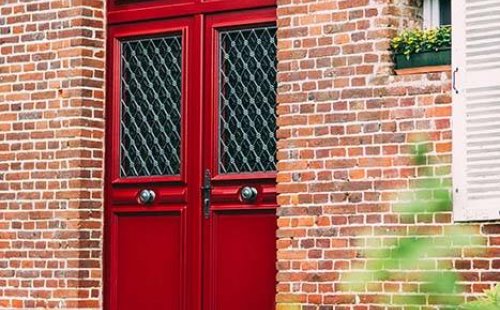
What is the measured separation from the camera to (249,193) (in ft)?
24.9

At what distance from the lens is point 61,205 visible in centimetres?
827

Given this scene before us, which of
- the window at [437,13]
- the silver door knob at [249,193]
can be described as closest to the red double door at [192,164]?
the silver door knob at [249,193]

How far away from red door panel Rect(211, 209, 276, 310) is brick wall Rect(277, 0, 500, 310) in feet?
1.25

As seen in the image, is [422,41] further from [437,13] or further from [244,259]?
[244,259]

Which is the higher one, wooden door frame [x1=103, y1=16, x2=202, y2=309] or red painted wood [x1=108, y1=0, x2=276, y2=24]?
red painted wood [x1=108, y1=0, x2=276, y2=24]

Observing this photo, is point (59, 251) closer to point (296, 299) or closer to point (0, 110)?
point (0, 110)

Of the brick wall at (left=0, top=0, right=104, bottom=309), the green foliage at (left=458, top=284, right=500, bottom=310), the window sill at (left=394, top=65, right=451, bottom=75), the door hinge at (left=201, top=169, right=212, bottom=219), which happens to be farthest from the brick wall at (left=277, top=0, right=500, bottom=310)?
the green foliage at (left=458, top=284, right=500, bottom=310)

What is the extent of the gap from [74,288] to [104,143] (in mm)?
1093

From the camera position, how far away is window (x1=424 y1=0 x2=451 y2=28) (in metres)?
6.82

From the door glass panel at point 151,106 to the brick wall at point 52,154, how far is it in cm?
20

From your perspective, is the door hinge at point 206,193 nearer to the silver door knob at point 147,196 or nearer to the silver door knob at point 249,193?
the silver door knob at point 249,193

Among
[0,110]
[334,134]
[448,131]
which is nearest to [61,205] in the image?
[0,110]

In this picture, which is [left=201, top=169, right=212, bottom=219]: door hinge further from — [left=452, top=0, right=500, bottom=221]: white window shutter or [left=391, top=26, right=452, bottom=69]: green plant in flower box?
[left=452, top=0, right=500, bottom=221]: white window shutter

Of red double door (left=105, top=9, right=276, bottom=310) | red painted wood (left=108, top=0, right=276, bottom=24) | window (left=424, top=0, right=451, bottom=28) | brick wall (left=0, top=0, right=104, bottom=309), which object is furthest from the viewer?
brick wall (left=0, top=0, right=104, bottom=309)
